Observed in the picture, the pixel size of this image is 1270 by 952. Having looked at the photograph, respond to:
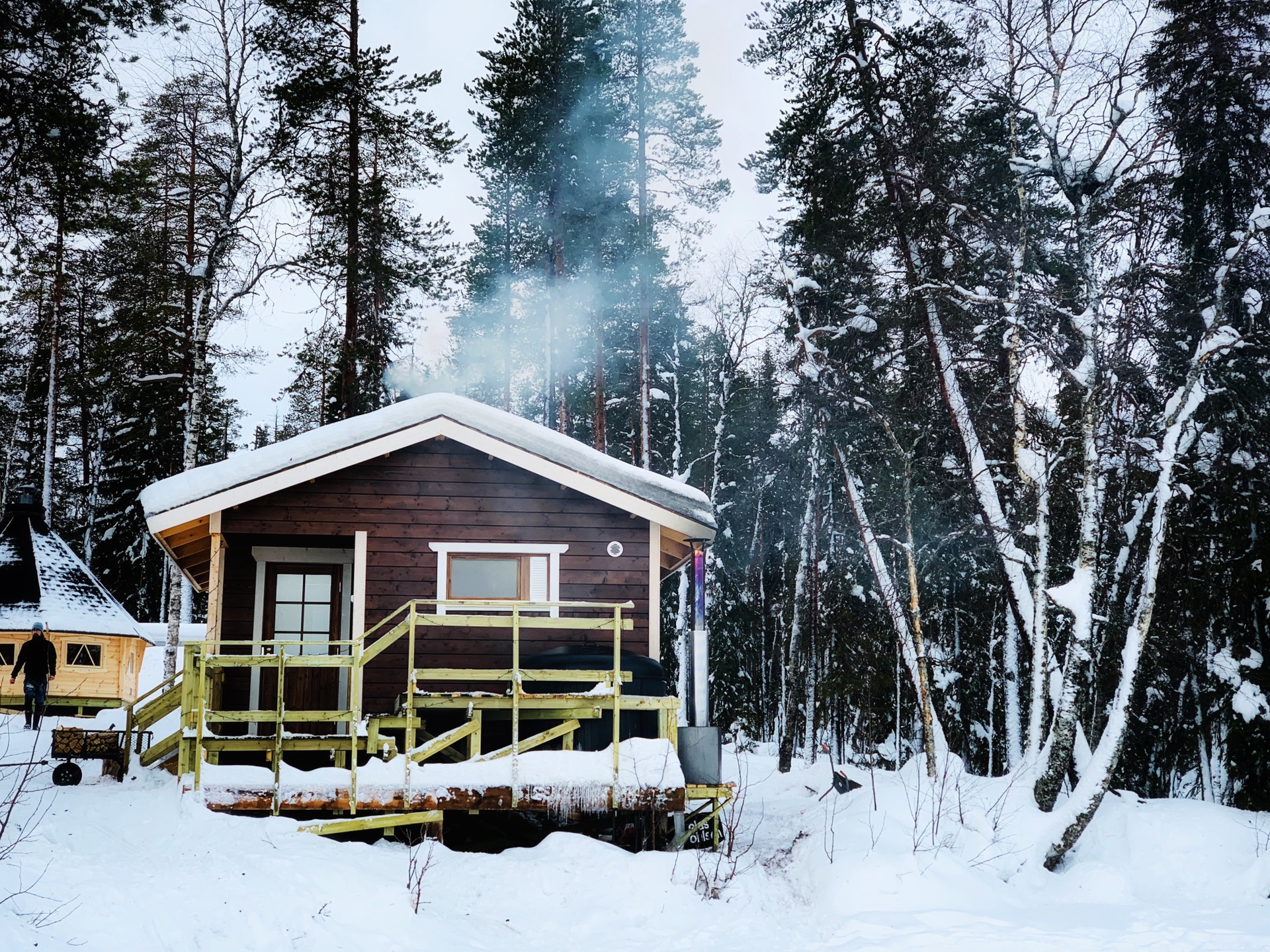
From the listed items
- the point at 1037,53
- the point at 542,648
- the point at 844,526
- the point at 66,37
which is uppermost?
the point at 1037,53

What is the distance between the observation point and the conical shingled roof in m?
23.0

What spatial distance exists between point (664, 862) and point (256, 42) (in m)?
17.7

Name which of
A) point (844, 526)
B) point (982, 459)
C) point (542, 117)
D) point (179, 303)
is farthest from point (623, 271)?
point (982, 459)

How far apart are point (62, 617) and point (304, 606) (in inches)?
559

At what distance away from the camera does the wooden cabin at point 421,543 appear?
11453 millimetres

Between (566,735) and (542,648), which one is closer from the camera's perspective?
(566,735)

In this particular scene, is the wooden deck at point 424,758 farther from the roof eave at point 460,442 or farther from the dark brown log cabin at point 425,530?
the roof eave at point 460,442

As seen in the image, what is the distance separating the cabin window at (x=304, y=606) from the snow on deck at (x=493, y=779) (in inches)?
121

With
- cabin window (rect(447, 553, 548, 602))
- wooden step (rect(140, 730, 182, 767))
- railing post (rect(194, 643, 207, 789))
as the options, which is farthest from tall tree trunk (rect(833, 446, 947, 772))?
wooden step (rect(140, 730, 182, 767))

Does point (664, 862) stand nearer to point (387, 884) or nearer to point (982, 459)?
point (387, 884)

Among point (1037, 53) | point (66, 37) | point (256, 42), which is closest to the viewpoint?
point (66, 37)

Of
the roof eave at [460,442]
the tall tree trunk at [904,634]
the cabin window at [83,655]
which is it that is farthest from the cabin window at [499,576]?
the cabin window at [83,655]

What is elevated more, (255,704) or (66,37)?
(66,37)

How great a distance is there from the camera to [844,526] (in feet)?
71.6
